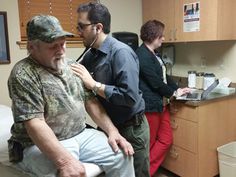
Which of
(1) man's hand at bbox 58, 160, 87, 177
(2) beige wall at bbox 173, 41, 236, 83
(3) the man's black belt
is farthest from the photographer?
(2) beige wall at bbox 173, 41, 236, 83

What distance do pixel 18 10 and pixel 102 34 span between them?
125 cm

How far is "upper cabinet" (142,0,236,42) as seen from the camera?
7.77 ft

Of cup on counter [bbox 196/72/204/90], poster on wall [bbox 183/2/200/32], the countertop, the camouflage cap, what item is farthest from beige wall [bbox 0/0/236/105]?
the camouflage cap

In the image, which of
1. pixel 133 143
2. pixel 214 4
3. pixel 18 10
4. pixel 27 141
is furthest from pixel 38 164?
pixel 214 4

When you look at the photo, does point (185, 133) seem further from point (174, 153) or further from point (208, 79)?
point (208, 79)

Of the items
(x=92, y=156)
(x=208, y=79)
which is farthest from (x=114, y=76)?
(x=208, y=79)

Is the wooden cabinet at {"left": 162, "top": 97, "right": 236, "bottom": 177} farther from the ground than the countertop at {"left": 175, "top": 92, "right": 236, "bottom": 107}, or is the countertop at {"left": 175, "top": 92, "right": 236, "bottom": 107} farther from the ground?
the countertop at {"left": 175, "top": 92, "right": 236, "bottom": 107}

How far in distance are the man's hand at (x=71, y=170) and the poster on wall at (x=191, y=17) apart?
181 centimetres

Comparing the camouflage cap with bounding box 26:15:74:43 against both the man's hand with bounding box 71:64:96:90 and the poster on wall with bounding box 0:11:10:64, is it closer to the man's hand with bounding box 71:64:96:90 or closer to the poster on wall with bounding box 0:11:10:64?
the man's hand with bounding box 71:64:96:90

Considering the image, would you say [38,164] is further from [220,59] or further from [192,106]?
[220,59]

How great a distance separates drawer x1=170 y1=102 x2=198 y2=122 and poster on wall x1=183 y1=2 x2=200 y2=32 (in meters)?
0.71

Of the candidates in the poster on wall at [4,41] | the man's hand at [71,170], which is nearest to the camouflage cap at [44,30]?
the man's hand at [71,170]

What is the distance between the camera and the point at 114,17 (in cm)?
304

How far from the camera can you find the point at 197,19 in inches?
98.7
